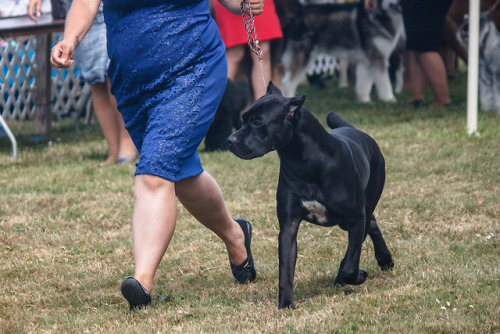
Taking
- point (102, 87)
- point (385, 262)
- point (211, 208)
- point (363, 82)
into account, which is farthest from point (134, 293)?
point (363, 82)

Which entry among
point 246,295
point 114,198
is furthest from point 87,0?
point 114,198

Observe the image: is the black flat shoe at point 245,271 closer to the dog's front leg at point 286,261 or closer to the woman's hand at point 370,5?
the dog's front leg at point 286,261

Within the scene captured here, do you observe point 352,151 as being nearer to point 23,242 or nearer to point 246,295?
point 246,295

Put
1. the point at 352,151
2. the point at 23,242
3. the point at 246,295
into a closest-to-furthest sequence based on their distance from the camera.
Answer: the point at 352,151 < the point at 246,295 < the point at 23,242

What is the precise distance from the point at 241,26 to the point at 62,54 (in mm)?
4140

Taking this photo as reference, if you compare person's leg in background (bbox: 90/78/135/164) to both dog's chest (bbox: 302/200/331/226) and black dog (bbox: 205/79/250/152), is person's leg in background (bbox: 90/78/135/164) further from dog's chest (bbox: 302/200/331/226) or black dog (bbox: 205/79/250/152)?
dog's chest (bbox: 302/200/331/226)

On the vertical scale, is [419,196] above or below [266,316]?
below

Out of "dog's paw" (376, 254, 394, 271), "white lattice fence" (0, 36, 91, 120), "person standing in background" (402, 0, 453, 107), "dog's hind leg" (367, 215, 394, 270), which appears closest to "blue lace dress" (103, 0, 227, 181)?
"dog's hind leg" (367, 215, 394, 270)

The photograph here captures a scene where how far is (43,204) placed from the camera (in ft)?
15.5

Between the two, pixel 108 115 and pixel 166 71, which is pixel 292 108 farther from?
pixel 108 115

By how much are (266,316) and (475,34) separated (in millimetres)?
4076

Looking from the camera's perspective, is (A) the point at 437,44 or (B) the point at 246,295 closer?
(B) the point at 246,295

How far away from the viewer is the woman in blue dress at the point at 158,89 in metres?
2.62

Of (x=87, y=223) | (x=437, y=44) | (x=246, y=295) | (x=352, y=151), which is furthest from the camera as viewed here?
(x=437, y=44)
